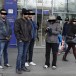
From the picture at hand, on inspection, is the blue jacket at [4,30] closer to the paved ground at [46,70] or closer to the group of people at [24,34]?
the group of people at [24,34]

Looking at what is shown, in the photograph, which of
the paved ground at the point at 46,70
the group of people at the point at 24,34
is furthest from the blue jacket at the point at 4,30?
the paved ground at the point at 46,70

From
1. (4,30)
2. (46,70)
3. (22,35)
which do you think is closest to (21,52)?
(22,35)

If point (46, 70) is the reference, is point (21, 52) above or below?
above

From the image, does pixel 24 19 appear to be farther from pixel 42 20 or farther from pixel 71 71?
pixel 42 20

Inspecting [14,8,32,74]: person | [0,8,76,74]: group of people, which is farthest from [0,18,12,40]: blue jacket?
[14,8,32,74]: person

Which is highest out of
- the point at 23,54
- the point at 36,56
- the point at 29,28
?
the point at 29,28

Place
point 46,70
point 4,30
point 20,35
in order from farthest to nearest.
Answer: point 46,70, point 4,30, point 20,35

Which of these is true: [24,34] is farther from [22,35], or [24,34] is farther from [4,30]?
[4,30]

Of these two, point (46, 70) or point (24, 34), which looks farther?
point (46, 70)

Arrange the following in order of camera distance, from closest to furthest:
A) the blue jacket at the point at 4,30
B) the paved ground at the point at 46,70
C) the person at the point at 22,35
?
the person at the point at 22,35 < the paved ground at the point at 46,70 < the blue jacket at the point at 4,30

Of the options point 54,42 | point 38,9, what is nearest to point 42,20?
point 38,9

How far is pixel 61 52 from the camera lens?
42.4ft

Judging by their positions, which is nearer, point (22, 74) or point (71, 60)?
point (22, 74)

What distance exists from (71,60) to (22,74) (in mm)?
2892
